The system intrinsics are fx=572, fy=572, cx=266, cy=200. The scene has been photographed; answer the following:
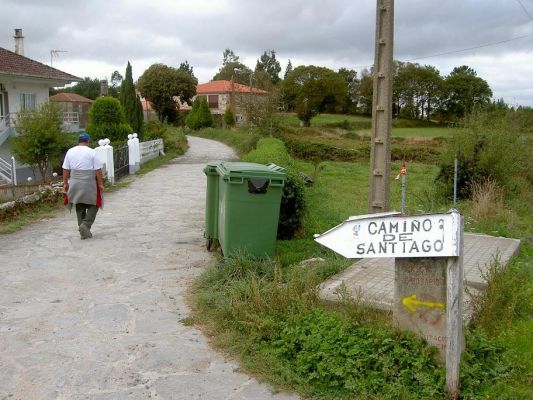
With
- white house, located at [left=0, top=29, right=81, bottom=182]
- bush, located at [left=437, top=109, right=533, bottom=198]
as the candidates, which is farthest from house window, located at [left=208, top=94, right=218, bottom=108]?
bush, located at [left=437, top=109, right=533, bottom=198]

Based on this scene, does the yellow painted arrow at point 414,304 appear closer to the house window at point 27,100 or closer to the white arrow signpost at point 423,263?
the white arrow signpost at point 423,263

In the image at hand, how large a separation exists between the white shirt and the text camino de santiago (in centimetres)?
586

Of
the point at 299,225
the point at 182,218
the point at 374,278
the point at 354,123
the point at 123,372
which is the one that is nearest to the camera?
the point at 123,372

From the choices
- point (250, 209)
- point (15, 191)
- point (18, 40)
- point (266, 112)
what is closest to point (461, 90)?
point (266, 112)

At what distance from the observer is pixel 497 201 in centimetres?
1179

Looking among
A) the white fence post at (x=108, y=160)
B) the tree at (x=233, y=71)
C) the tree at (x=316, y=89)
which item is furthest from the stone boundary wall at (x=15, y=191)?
the tree at (x=233, y=71)

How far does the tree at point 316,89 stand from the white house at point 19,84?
32520 millimetres

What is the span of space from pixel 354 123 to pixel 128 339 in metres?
54.9

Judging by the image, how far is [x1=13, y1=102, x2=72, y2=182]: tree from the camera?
19609mm

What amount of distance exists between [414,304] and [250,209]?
3005 mm

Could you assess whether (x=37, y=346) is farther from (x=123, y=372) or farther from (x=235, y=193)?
(x=235, y=193)

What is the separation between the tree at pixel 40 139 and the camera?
19609 millimetres

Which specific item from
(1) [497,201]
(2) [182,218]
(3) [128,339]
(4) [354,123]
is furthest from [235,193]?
(4) [354,123]

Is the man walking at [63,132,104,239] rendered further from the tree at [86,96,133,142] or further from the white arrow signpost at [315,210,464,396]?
the tree at [86,96,133,142]
